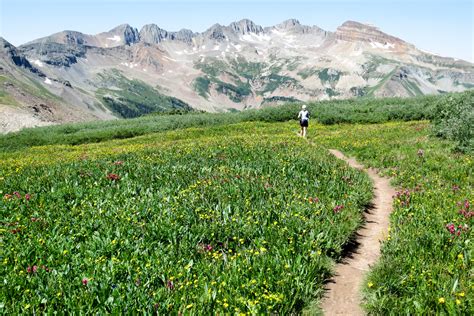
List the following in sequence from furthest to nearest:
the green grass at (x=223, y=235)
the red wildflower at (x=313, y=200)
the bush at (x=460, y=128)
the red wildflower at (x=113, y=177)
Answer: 1. the bush at (x=460, y=128)
2. the red wildflower at (x=113, y=177)
3. the red wildflower at (x=313, y=200)
4. the green grass at (x=223, y=235)

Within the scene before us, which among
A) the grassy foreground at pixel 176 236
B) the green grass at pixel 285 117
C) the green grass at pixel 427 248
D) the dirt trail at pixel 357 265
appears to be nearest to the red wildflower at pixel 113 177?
the grassy foreground at pixel 176 236

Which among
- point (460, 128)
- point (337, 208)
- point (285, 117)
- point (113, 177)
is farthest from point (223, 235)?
point (285, 117)

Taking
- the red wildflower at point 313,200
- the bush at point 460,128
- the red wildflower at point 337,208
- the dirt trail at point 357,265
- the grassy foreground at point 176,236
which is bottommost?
the dirt trail at point 357,265

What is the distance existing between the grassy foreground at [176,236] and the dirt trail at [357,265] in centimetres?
37

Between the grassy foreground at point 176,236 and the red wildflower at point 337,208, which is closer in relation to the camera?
the grassy foreground at point 176,236

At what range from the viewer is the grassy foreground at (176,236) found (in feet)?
23.0

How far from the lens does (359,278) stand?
8.61 meters

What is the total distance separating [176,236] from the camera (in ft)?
32.0

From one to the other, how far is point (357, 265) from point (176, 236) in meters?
4.60

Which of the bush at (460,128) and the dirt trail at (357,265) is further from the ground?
the bush at (460,128)

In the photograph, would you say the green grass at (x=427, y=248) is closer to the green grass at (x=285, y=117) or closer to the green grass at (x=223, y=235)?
the green grass at (x=223, y=235)

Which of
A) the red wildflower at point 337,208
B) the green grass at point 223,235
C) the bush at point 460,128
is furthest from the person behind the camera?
the bush at point 460,128

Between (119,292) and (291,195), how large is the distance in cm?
674

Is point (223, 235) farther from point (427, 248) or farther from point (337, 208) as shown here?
point (427, 248)
